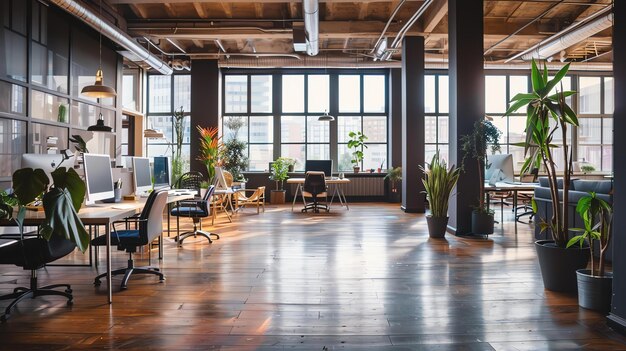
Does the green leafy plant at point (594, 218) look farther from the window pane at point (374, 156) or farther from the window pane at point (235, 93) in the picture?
the window pane at point (235, 93)

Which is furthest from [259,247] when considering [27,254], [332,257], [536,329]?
[536,329]

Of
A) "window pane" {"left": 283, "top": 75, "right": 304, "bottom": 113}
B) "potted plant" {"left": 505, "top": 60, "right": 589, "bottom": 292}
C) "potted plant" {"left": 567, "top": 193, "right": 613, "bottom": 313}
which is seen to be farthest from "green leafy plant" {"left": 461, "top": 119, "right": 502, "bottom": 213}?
"window pane" {"left": 283, "top": 75, "right": 304, "bottom": 113}

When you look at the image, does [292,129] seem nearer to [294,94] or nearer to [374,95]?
[294,94]

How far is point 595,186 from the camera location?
15.1ft

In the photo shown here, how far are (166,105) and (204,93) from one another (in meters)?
1.67

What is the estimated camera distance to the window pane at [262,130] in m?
11.9

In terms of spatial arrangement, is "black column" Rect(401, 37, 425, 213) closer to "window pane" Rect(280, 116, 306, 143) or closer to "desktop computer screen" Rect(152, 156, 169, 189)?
"window pane" Rect(280, 116, 306, 143)

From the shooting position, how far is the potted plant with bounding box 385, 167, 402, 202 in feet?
35.7

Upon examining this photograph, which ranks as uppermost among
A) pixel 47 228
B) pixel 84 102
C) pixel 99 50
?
pixel 99 50

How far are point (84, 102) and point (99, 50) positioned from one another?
122cm

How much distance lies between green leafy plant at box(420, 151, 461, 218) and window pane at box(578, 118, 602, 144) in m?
8.34

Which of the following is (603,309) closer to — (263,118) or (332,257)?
A: (332,257)

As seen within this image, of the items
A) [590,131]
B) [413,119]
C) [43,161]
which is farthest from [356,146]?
[43,161]

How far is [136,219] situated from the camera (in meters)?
3.66
